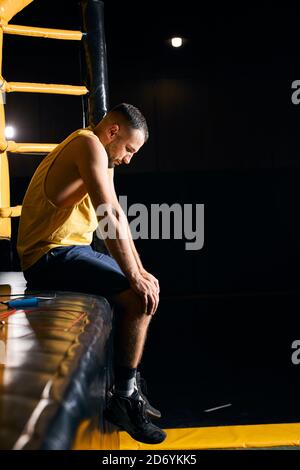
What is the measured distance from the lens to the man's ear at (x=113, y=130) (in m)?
1.86

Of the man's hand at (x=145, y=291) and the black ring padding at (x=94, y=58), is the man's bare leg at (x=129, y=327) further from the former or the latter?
the black ring padding at (x=94, y=58)

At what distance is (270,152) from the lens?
7.23 m

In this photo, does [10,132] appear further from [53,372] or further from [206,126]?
[53,372]

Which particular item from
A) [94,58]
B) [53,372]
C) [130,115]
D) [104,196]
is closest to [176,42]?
[94,58]

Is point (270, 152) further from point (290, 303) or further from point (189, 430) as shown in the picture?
point (189, 430)

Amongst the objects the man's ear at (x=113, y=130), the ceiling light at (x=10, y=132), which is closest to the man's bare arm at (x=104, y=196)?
the man's ear at (x=113, y=130)

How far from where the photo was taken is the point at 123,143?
188cm

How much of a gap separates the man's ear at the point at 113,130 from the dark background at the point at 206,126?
4.05 metres

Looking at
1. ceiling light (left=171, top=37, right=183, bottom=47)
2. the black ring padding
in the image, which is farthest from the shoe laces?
ceiling light (left=171, top=37, right=183, bottom=47)

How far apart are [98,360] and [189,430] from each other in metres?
1.48

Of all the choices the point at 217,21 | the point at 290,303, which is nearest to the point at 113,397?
the point at 290,303

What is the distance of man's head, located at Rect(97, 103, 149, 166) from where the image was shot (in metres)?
1.86
